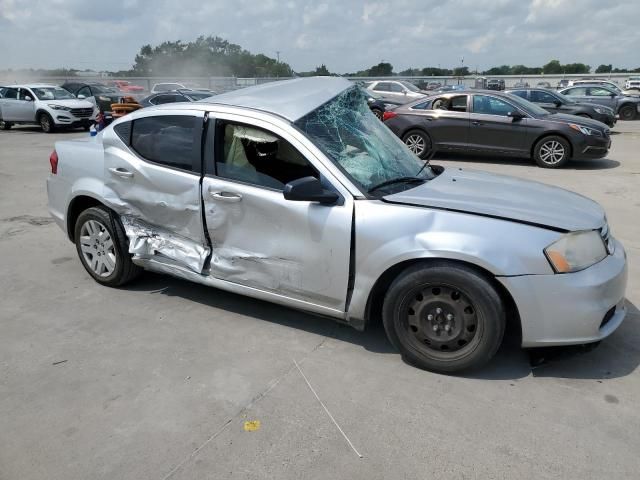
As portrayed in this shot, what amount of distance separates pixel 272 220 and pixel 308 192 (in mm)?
420

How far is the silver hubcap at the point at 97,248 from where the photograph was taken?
435cm

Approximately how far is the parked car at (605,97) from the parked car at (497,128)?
10.5 m

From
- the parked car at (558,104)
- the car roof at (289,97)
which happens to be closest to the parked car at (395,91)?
the parked car at (558,104)

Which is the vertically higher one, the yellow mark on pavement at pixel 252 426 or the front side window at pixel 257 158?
the front side window at pixel 257 158

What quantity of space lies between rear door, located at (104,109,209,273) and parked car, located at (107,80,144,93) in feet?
105

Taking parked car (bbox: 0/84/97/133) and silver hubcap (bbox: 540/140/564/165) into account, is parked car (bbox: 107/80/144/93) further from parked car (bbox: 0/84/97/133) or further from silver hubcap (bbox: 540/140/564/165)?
silver hubcap (bbox: 540/140/564/165)

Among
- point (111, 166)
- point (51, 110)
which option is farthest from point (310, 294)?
point (51, 110)

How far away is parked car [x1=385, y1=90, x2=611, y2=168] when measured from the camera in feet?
34.0

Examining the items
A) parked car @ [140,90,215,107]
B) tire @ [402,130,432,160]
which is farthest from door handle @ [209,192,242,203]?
parked car @ [140,90,215,107]

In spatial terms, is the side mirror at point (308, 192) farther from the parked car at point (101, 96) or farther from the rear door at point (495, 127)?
the parked car at point (101, 96)

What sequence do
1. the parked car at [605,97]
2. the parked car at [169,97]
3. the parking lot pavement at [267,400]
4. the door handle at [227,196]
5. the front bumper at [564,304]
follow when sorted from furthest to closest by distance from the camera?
the parked car at [605,97], the parked car at [169,97], the door handle at [227,196], the front bumper at [564,304], the parking lot pavement at [267,400]

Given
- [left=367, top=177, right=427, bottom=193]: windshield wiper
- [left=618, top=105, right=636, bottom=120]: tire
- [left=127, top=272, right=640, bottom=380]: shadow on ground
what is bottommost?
[left=127, top=272, right=640, bottom=380]: shadow on ground

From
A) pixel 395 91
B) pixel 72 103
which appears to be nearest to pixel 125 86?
pixel 72 103

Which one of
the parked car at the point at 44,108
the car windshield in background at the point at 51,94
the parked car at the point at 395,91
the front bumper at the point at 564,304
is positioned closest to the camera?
the front bumper at the point at 564,304
